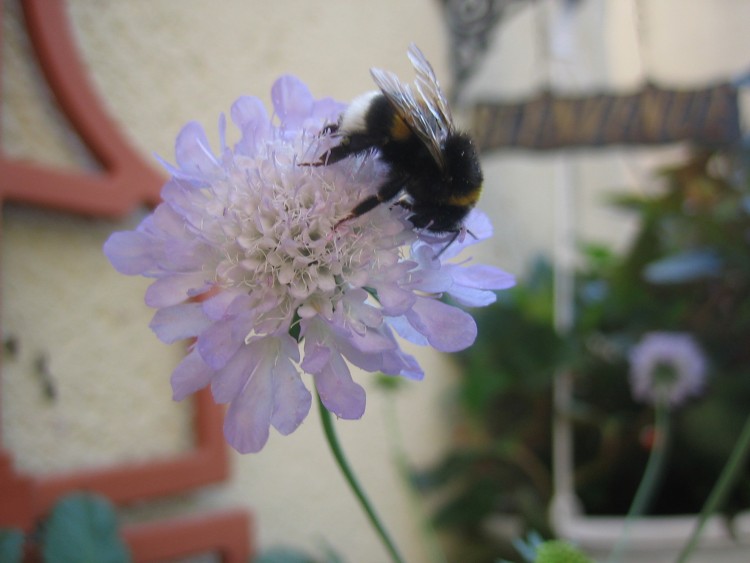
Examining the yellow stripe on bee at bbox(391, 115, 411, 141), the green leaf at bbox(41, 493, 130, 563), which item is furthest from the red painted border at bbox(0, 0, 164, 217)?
the yellow stripe on bee at bbox(391, 115, 411, 141)

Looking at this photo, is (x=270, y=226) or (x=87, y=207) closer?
(x=270, y=226)

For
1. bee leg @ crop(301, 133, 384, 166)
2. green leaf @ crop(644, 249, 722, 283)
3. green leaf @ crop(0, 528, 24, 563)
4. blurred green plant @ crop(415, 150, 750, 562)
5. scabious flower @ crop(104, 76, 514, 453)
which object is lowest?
blurred green plant @ crop(415, 150, 750, 562)

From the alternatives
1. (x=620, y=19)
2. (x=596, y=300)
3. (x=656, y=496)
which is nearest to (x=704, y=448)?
(x=656, y=496)

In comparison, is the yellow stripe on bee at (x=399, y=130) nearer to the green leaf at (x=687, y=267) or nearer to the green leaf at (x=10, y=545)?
the green leaf at (x=10, y=545)

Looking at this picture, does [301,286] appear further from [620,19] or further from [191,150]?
[620,19]

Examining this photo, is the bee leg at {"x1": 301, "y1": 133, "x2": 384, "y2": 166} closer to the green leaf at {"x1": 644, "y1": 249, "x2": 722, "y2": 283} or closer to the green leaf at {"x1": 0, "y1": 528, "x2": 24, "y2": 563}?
the green leaf at {"x1": 0, "y1": 528, "x2": 24, "y2": 563}

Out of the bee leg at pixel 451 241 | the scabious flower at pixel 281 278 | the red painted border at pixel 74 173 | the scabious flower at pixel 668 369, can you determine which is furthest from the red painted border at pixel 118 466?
the scabious flower at pixel 668 369

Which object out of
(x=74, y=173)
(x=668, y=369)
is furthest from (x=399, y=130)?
(x=668, y=369)
